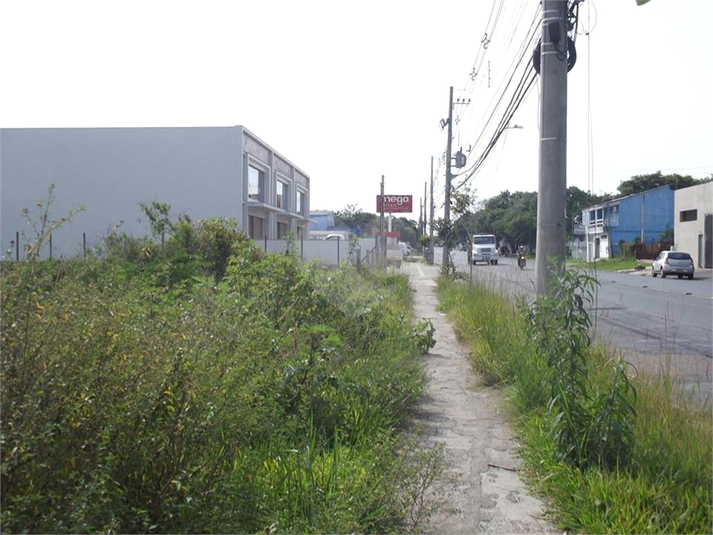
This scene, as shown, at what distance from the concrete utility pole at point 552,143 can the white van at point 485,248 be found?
123ft

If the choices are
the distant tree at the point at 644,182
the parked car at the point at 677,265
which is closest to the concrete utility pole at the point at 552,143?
the parked car at the point at 677,265

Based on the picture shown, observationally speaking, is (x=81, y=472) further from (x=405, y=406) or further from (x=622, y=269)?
(x=622, y=269)

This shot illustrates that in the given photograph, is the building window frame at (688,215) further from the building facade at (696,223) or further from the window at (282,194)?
the window at (282,194)

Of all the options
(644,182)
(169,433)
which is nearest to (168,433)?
(169,433)

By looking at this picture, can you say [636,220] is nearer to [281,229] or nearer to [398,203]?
[398,203]

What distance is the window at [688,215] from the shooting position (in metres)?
46.1

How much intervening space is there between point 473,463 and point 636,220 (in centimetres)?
5830

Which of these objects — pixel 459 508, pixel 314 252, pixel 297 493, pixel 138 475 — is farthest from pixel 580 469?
pixel 314 252

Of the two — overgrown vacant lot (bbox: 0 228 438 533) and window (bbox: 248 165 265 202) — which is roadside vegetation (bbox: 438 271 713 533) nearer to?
overgrown vacant lot (bbox: 0 228 438 533)

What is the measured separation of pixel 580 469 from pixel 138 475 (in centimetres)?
280

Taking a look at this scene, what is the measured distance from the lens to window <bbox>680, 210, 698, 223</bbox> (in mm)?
46062

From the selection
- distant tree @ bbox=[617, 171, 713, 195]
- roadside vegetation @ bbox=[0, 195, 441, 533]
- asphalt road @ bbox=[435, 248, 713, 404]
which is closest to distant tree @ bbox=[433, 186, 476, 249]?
asphalt road @ bbox=[435, 248, 713, 404]

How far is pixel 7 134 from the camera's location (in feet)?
121

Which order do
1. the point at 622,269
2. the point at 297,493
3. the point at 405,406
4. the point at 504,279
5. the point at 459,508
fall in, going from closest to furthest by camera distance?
1. the point at 297,493
2. the point at 459,508
3. the point at 405,406
4. the point at 504,279
5. the point at 622,269
